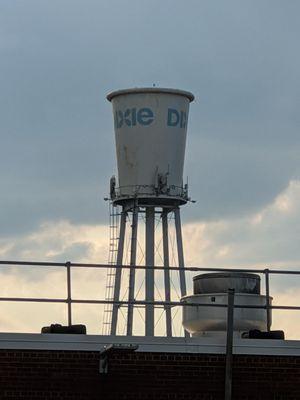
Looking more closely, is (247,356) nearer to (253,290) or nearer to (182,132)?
(253,290)

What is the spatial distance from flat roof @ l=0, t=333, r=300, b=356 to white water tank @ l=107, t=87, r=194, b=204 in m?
20.3

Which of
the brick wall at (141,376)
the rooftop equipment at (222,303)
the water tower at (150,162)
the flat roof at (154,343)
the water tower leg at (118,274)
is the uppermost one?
the water tower at (150,162)

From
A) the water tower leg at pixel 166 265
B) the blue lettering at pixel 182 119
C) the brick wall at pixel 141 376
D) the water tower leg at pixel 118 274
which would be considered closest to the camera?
the brick wall at pixel 141 376

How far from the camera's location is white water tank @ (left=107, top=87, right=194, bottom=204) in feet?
141

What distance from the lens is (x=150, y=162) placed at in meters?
43.3

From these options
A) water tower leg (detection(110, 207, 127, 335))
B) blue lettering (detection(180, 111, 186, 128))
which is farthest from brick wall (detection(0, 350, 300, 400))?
blue lettering (detection(180, 111, 186, 128))

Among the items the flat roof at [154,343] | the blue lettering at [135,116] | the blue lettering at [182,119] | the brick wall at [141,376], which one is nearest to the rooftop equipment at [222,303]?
the flat roof at [154,343]

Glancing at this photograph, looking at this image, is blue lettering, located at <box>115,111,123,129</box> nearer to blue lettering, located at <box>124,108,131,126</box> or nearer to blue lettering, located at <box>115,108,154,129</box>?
blue lettering, located at <box>115,108,154,129</box>

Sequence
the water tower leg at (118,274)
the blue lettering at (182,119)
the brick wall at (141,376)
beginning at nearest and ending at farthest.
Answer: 1. the brick wall at (141,376)
2. the water tower leg at (118,274)
3. the blue lettering at (182,119)

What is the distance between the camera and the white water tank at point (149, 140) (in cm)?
4288

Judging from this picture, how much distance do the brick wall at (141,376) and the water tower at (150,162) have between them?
1903 cm

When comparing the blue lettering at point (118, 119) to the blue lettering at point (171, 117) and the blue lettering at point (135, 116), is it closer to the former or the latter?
the blue lettering at point (135, 116)

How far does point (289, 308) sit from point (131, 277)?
18.6 m

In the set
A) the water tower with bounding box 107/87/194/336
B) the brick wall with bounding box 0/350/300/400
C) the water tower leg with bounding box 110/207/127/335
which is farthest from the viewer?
the water tower with bounding box 107/87/194/336
